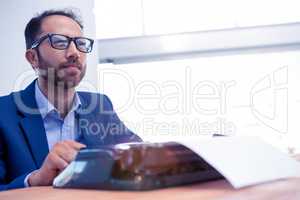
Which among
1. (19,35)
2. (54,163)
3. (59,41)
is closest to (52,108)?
(59,41)

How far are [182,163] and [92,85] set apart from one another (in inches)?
71.2

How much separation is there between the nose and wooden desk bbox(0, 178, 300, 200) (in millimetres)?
1117

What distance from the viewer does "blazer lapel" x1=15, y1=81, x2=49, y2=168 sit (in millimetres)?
1430

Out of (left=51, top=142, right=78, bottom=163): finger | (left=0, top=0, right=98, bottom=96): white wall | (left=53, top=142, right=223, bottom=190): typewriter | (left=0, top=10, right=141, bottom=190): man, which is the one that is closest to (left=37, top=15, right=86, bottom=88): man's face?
(left=0, top=10, right=141, bottom=190): man

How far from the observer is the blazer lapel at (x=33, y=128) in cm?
143

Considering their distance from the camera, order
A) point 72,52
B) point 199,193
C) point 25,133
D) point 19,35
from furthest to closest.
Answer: point 19,35
point 72,52
point 25,133
point 199,193

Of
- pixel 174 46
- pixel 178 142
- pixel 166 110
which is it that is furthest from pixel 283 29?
pixel 178 142

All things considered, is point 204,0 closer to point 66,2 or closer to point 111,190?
point 66,2

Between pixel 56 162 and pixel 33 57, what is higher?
pixel 33 57

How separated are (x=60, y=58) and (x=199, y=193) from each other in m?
1.26

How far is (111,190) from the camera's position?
59 cm

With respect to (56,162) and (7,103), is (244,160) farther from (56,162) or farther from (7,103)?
(7,103)

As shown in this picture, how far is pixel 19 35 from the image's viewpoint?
2451 millimetres

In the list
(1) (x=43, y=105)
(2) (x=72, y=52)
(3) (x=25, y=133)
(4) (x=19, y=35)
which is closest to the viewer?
(3) (x=25, y=133)
